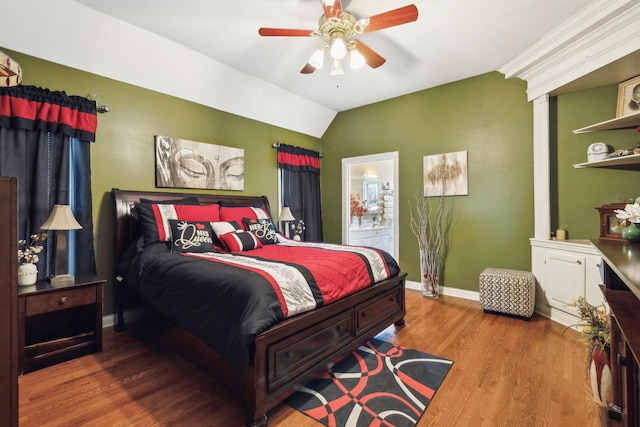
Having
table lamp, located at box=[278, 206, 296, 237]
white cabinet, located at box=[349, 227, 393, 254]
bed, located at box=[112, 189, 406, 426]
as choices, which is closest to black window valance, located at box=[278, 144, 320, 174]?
table lamp, located at box=[278, 206, 296, 237]

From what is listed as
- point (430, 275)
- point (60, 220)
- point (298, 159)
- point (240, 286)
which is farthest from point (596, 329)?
point (298, 159)

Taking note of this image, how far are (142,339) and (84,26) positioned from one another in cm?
275

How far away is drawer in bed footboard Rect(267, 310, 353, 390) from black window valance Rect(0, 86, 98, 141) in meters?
2.69

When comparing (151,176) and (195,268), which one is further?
(151,176)

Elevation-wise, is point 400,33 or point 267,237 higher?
point 400,33

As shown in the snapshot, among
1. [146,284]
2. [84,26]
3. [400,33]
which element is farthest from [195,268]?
[400,33]

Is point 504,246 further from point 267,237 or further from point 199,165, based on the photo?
point 199,165

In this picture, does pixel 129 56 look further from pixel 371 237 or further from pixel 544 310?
pixel 544 310

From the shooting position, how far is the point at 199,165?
361 centimetres

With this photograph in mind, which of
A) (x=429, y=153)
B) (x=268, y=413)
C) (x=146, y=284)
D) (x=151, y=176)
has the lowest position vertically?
(x=268, y=413)

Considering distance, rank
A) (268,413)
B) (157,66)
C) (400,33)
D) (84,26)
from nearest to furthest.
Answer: (268,413)
(84,26)
(400,33)
(157,66)

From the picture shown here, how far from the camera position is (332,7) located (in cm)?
208

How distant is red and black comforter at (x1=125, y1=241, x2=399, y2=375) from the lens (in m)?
1.58

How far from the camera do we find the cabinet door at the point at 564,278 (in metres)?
2.74
